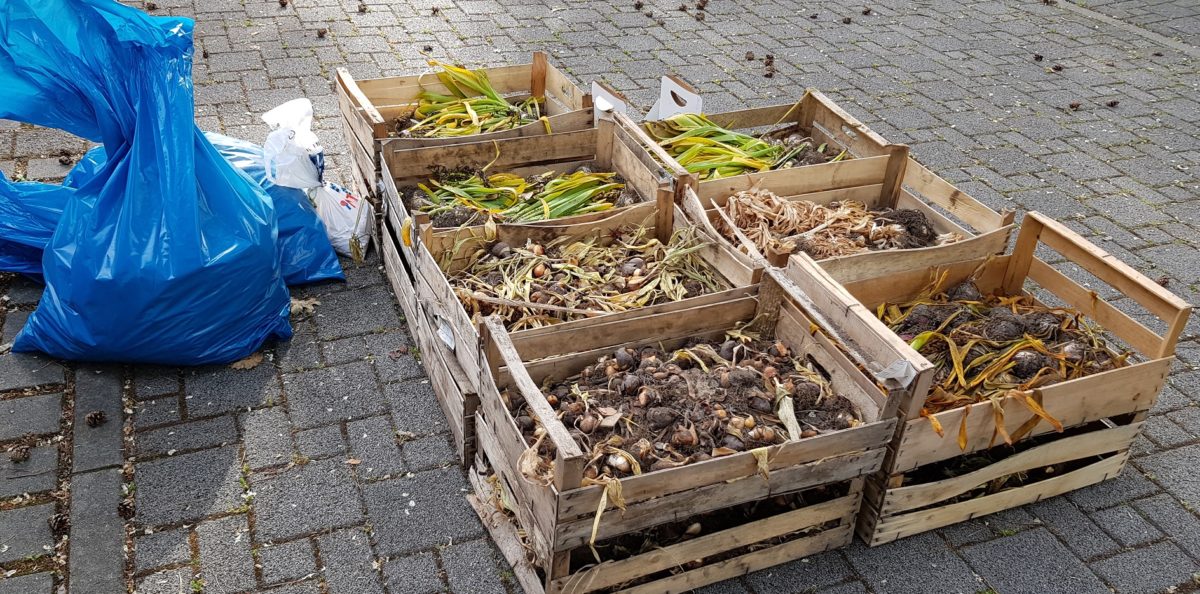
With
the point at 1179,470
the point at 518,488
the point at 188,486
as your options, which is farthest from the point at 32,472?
the point at 1179,470

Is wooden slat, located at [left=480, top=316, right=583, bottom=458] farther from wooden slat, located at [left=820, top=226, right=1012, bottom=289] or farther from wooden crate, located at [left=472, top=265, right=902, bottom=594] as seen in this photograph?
wooden slat, located at [left=820, top=226, right=1012, bottom=289]

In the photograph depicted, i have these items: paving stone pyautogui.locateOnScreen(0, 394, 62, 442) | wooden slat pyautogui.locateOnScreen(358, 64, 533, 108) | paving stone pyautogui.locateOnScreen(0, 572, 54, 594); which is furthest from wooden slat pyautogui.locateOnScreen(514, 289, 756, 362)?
wooden slat pyautogui.locateOnScreen(358, 64, 533, 108)

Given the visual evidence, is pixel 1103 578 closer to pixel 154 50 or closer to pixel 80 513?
pixel 80 513

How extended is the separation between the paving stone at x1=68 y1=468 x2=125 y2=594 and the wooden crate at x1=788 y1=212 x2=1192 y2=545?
289cm

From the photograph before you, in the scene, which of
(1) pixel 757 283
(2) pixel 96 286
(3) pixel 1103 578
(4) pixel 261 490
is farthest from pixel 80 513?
(3) pixel 1103 578

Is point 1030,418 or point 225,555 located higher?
point 1030,418

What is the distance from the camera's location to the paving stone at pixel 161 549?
3.45m

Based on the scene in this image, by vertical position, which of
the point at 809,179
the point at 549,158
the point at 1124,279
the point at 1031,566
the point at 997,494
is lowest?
the point at 1031,566

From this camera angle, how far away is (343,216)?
16.9 feet

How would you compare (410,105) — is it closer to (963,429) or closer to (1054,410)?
(963,429)

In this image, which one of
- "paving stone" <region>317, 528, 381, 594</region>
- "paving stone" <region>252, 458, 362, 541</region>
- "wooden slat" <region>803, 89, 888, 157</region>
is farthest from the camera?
"wooden slat" <region>803, 89, 888, 157</region>

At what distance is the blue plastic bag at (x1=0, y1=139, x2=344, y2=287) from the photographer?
4.68 meters

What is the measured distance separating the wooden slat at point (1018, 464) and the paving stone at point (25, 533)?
325cm

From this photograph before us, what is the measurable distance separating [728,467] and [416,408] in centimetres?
174
